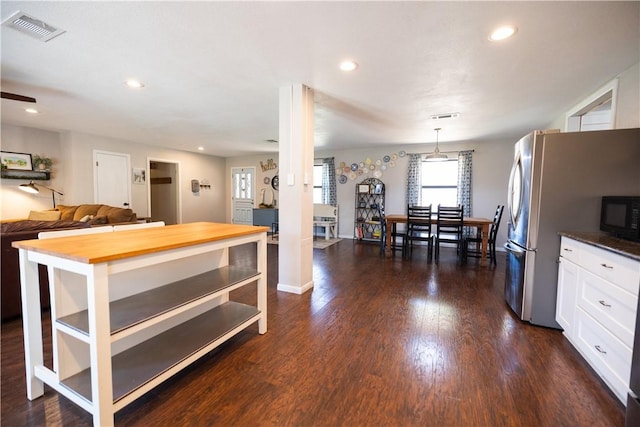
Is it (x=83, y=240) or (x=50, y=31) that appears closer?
(x=83, y=240)

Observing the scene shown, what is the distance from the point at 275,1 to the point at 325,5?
0.30 m

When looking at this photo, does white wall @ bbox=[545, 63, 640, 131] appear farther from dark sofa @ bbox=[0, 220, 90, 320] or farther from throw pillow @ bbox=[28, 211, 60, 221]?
throw pillow @ bbox=[28, 211, 60, 221]

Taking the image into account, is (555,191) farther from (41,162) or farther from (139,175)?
(41,162)

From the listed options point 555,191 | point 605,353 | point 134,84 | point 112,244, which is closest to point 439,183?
point 555,191

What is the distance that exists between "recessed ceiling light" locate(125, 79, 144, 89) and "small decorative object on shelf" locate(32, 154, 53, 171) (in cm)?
373

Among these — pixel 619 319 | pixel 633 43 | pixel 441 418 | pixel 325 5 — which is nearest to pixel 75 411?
pixel 441 418

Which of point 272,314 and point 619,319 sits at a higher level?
point 619,319

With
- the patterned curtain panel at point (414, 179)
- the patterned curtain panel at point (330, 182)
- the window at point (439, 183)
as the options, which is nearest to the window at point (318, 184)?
the patterned curtain panel at point (330, 182)

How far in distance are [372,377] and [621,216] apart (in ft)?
6.56

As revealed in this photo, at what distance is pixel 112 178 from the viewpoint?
6.00 meters

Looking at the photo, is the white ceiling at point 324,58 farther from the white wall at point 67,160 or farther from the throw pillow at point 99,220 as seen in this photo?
the throw pillow at point 99,220

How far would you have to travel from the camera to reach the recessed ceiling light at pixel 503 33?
1.91m

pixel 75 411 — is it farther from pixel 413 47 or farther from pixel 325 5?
pixel 413 47

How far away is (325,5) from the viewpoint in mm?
1708
